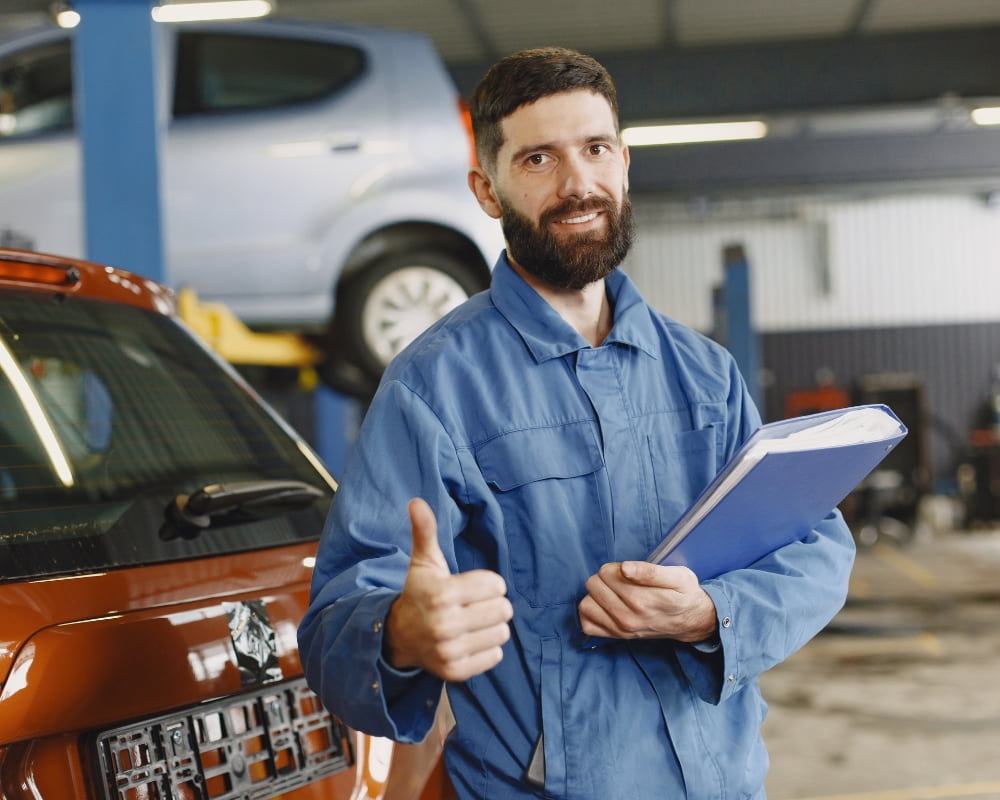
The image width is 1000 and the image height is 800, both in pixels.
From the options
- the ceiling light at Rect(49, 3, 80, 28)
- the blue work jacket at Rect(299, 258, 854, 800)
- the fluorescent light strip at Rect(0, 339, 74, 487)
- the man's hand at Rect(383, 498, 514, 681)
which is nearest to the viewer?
the man's hand at Rect(383, 498, 514, 681)

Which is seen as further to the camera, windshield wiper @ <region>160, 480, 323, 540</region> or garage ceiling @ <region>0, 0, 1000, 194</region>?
garage ceiling @ <region>0, 0, 1000, 194</region>

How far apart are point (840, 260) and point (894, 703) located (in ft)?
41.6

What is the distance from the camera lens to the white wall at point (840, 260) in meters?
17.0

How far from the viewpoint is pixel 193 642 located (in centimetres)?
129

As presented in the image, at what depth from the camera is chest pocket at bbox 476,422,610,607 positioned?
1.19 metres

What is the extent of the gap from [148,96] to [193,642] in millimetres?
2354

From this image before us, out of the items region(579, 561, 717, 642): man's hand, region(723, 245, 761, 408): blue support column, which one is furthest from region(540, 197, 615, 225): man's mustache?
region(723, 245, 761, 408): blue support column

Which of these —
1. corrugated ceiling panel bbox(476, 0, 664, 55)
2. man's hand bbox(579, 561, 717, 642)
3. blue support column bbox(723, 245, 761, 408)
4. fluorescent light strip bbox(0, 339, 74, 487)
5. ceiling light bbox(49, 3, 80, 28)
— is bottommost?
man's hand bbox(579, 561, 717, 642)

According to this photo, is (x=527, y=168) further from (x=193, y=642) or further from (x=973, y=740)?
(x=973, y=740)

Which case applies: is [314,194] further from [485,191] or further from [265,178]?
[485,191]

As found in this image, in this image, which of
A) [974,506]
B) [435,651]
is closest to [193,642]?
[435,651]

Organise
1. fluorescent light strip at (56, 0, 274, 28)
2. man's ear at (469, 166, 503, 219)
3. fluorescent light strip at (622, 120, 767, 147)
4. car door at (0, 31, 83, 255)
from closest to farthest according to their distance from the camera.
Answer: man's ear at (469, 166, 503, 219)
car door at (0, 31, 83, 255)
fluorescent light strip at (56, 0, 274, 28)
fluorescent light strip at (622, 120, 767, 147)

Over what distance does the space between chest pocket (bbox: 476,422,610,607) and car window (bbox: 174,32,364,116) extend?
11.3ft

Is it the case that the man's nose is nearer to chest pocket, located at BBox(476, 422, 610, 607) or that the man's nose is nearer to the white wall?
chest pocket, located at BBox(476, 422, 610, 607)
